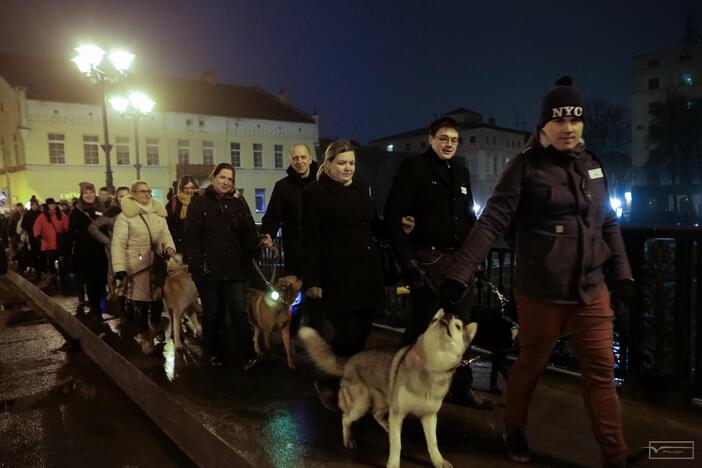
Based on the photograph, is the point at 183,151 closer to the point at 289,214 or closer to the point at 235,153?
the point at 235,153

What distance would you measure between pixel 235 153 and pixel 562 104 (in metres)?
42.7

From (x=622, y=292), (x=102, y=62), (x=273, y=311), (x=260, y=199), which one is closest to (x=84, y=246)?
(x=273, y=311)

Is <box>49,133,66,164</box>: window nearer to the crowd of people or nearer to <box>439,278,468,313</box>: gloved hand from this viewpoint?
the crowd of people

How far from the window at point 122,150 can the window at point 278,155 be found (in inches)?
493

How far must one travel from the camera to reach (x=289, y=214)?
16.3 ft

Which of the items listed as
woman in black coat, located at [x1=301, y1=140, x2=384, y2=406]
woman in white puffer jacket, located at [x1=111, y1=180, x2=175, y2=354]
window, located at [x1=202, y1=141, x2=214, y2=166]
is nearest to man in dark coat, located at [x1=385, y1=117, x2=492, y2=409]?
woman in black coat, located at [x1=301, y1=140, x2=384, y2=406]

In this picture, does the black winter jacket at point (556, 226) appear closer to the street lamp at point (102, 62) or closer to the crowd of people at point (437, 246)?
the crowd of people at point (437, 246)

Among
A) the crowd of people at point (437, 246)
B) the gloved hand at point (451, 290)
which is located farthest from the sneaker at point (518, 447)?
the gloved hand at point (451, 290)

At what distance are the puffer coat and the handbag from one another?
0.02 meters

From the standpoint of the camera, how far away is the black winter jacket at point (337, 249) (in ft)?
11.8

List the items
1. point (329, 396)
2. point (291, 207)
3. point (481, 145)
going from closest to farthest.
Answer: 1. point (329, 396)
2. point (291, 207)
3. point (481, 145)

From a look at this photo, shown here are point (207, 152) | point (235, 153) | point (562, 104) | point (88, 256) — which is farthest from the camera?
point (235, 153)

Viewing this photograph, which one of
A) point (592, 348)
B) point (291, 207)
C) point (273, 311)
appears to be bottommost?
point (273, 311)

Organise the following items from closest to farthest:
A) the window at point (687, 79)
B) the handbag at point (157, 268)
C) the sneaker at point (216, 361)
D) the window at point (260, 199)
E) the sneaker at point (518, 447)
→ the sneaker at point (518, 447), the sneaker at point (216, 361), the handbag at point (157, 268), the window at point (260, 199), the window at point (687, 79)
